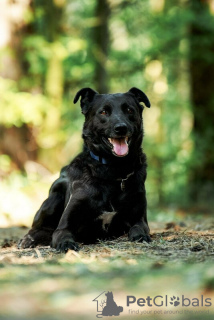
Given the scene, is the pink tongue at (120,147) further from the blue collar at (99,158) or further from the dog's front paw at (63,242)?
the dog's front paw at (63,242)

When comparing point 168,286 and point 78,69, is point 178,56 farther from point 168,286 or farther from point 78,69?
point 168,286

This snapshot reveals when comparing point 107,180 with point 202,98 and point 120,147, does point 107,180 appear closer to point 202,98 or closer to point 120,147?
point 120,147

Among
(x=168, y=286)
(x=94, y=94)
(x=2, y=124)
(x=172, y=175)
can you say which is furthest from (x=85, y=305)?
(x=172, y=175)

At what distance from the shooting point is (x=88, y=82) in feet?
52.0

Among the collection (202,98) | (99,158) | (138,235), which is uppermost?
(202,98)

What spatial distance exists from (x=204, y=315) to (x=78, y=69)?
494 inches

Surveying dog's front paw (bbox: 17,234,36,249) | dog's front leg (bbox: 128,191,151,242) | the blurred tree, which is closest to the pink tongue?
dog's front leg (bbox: 128,191,151,242)

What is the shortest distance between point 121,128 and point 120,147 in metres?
0.22

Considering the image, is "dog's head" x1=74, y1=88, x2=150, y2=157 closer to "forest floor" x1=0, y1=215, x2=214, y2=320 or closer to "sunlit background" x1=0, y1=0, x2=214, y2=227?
"forest floor" x1=0, y1=215, x2=214, y2=320

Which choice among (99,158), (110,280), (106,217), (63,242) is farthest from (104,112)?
(110,280)

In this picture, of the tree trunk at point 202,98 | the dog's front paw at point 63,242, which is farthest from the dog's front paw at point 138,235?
the tree trunk at point 202,98

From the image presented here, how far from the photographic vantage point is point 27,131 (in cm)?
1152

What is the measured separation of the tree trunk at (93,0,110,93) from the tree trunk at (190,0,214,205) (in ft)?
8.00

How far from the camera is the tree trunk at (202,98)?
13.7m
